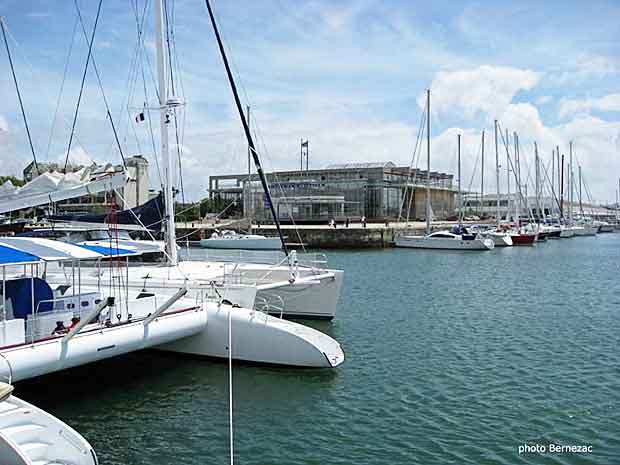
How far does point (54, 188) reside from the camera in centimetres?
1862

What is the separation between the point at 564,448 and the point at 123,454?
25.6 feet

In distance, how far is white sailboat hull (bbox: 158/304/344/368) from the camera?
15.5 metres

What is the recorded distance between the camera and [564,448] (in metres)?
11.3

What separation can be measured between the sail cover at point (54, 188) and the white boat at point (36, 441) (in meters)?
9.86

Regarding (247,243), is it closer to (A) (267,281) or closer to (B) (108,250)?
(A) (267,281)

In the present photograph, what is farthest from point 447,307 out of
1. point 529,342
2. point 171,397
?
point 171,397

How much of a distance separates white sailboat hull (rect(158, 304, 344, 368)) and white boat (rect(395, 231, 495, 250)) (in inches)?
1872

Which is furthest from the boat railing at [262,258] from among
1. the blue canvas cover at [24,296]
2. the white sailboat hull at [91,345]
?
the blue canvas cover at [24,296]

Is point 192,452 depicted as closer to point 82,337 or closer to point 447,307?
point 82,337

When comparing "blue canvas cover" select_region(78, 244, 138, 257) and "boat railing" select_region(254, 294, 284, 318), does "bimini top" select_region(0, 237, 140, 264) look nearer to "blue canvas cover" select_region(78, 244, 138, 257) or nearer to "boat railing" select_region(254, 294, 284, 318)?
"blue canvas cover" select_region(78, 244, 138, 257)

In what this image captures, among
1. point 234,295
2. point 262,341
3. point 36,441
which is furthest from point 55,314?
point 234,295

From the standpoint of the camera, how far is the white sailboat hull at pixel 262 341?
15453 mm

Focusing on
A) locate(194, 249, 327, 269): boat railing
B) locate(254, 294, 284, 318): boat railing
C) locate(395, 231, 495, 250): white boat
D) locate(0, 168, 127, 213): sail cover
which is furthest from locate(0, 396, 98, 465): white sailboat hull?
locate(395, 231, 495, 250): white boat

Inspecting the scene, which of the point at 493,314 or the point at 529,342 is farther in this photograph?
the point at 493,314
